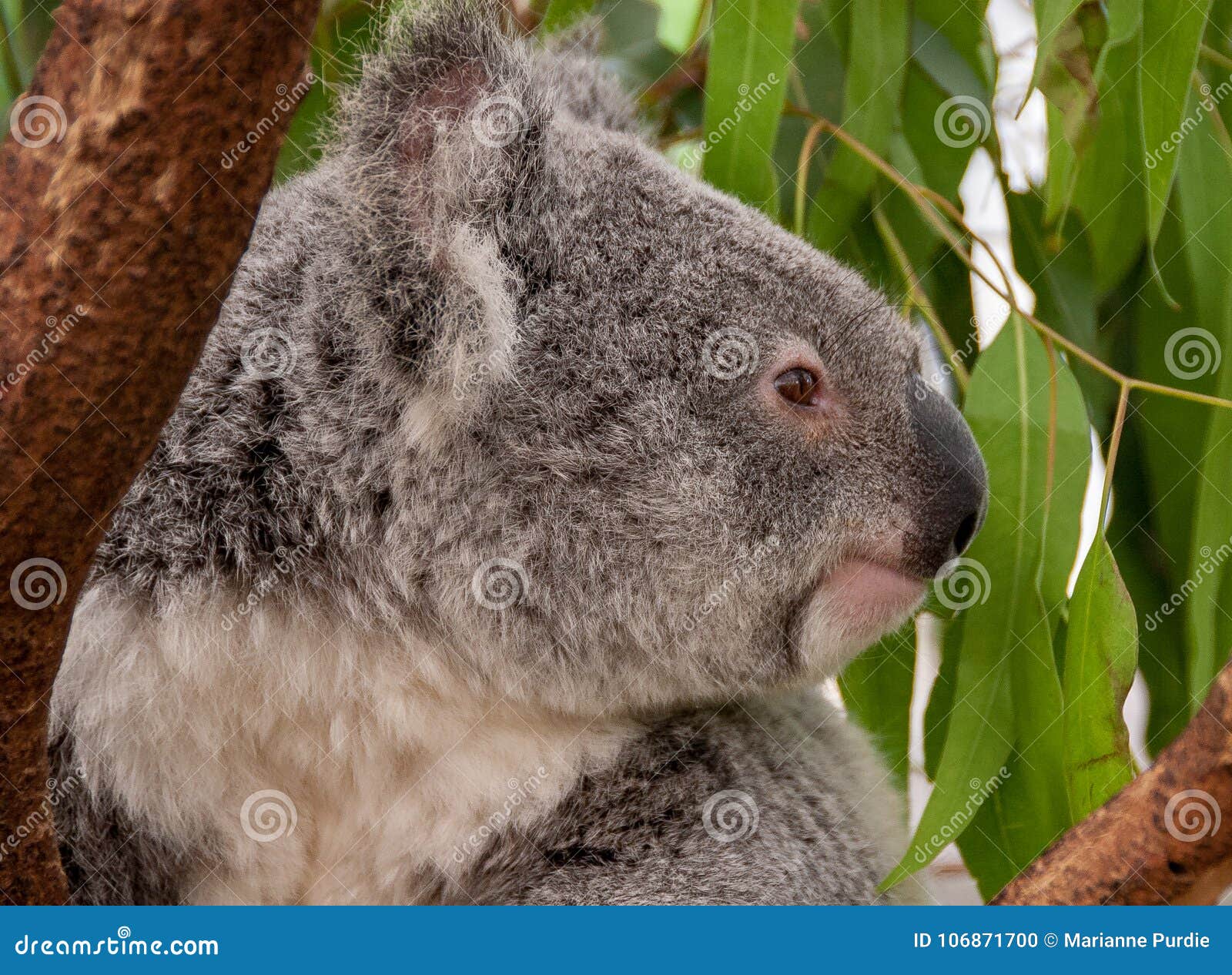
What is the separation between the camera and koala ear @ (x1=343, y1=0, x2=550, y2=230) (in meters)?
1.46

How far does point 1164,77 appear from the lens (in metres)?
1.82

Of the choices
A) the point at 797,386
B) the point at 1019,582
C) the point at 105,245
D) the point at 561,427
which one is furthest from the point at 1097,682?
the point at 105,245

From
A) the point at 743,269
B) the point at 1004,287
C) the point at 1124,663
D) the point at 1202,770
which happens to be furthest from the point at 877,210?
the point at 1202,770

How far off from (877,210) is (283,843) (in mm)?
1449

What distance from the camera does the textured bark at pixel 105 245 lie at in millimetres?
948

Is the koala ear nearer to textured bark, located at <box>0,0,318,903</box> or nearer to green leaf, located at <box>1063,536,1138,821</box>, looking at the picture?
textured bark, located at <box>0,0,318,903</box>

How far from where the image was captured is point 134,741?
4.98 ft

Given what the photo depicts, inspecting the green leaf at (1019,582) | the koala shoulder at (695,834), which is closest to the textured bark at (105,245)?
the koala shoulder at (695,834)

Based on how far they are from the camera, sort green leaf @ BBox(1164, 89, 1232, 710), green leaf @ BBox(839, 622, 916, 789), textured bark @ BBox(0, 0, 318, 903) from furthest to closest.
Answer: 1. green leaf @ BBox(839, 622, 916, 789)
2. green leaf @ BBox(1164, 89, 1232, 710)
3. textured bark @ BBox(0, 0, 318, 903)

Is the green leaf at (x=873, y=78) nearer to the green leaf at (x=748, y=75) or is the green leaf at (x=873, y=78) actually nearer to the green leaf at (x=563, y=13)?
the green leaf at (x=748, y=75)

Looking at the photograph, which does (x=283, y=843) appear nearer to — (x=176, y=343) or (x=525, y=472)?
(x=525, y=472)

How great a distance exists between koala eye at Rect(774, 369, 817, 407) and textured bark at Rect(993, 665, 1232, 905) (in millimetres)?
639

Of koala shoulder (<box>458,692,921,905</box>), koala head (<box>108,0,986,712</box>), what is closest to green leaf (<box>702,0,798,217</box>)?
koala head (<box>108,0,986,712</box>)

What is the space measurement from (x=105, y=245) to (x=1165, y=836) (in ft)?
3.39
